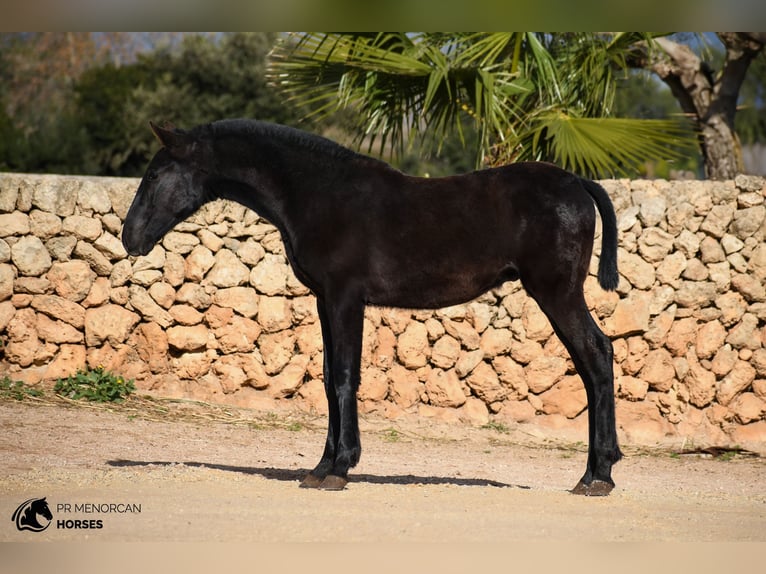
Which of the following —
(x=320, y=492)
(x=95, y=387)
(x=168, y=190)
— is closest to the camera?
(x=320, y=492)

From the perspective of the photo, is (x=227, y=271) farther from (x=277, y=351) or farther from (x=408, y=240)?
(x=408, y=240)

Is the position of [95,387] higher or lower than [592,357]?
lower

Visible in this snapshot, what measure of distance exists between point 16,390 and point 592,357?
5534mm

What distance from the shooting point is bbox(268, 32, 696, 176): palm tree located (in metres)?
8.50

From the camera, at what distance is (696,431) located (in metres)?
8.98

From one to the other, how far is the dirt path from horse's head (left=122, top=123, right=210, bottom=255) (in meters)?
1.45

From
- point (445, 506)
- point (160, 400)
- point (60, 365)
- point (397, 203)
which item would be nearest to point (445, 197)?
point (397, 203)

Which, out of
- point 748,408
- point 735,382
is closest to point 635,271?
point 735,382

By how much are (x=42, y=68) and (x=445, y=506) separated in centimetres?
2639

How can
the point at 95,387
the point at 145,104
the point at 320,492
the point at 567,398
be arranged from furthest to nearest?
the point at 145,104 → the point at 567,398 → the point at 95,387 → the point at 320,492

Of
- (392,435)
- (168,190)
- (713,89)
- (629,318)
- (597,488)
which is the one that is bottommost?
(392,435)

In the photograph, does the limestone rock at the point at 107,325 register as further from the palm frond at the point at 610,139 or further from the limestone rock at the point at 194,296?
the palm frond at the point at 610,139

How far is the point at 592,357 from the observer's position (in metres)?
5.32

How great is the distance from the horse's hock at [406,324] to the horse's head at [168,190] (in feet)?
11.1
